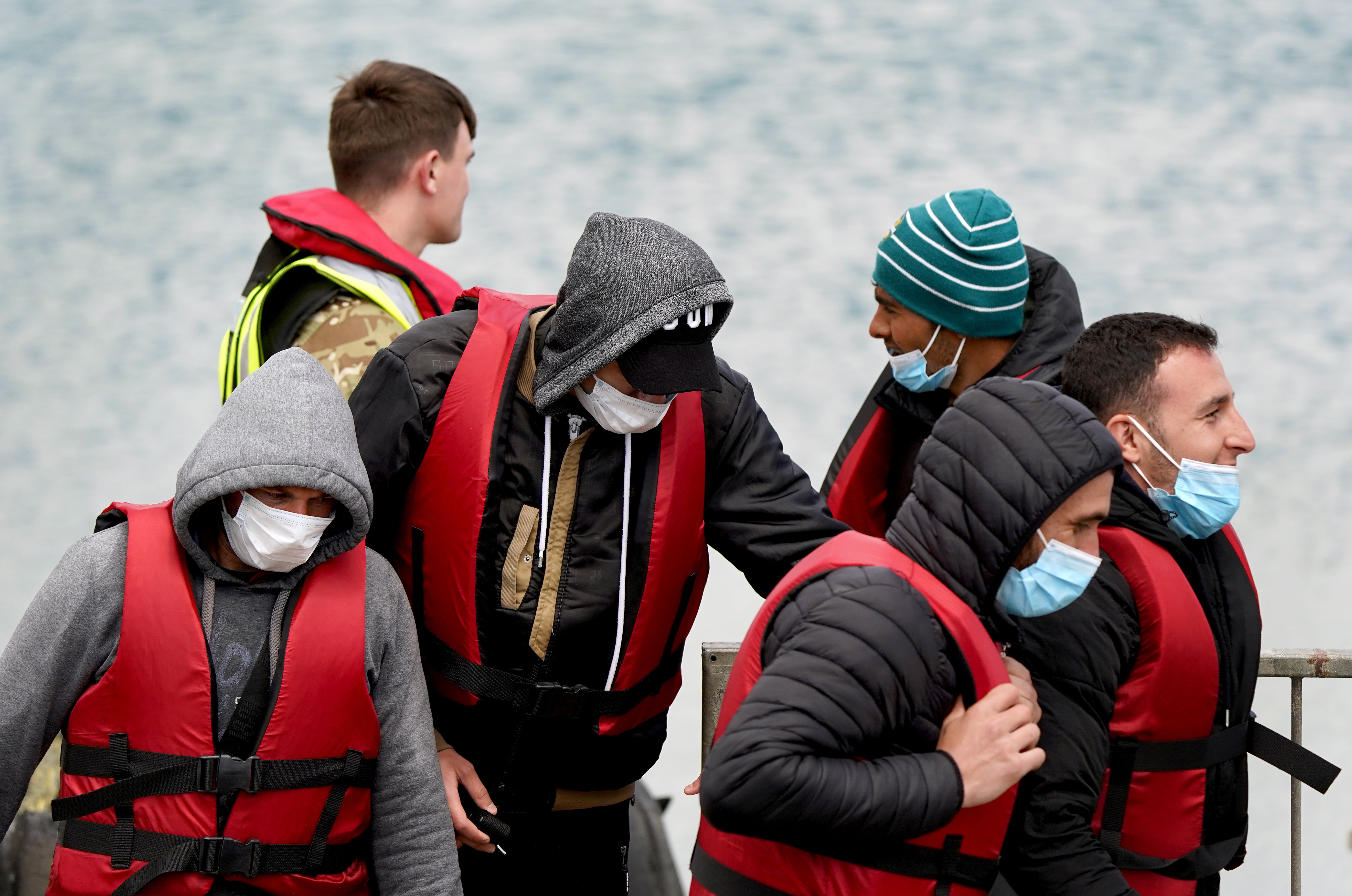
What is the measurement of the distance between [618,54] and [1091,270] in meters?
2.03

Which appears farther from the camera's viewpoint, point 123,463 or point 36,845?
point 123,463

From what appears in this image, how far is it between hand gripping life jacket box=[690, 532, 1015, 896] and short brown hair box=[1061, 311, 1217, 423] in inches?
23.7

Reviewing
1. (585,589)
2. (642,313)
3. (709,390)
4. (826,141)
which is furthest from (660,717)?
(826,141)

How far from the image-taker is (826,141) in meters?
5.09

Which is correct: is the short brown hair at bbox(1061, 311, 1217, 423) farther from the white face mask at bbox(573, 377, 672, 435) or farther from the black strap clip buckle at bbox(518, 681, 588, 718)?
the black strap clip buckle at bbox(518, 681, 588, 718)

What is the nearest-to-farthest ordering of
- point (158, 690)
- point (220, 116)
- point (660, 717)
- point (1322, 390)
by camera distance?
point (158, 690)
point (660, 717)
point (1322, 390)
point (220, 116)

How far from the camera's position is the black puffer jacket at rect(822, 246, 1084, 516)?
7.86ft

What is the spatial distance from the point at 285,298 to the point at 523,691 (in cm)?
111

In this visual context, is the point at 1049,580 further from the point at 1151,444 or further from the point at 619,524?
the point at 619,524

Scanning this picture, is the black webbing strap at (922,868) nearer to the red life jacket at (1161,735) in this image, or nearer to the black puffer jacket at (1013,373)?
the red life jacket at (1161,735)

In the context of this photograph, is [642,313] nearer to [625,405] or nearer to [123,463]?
[625,405]

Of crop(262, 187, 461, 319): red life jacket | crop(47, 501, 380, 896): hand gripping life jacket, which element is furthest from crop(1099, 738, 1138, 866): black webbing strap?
crop(262, 187, 461, 319): red life jacket

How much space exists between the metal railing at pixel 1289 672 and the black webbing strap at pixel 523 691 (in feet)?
1.68

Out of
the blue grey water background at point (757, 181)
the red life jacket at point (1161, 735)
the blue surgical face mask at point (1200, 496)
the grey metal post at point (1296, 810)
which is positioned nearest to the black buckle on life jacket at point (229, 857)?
the red life jacket at point (1161, 735)
